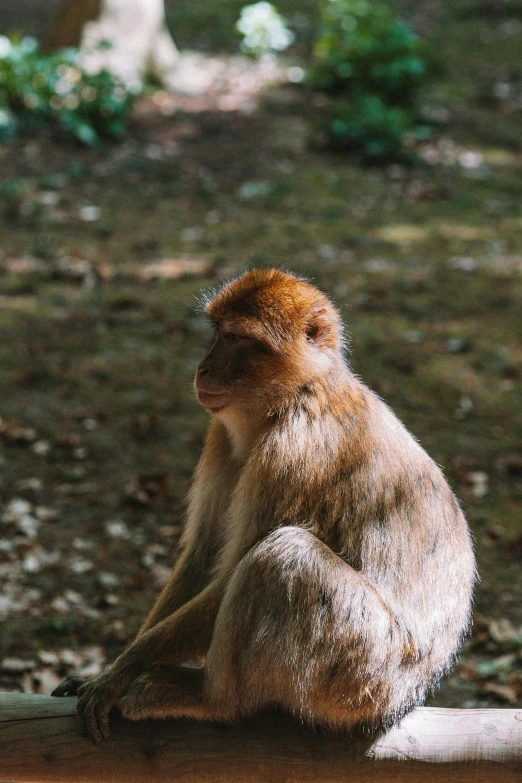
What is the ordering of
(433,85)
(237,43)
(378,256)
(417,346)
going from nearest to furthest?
1. (417,346)
2. (378,256)
3. (433,85)
4. (237,43)

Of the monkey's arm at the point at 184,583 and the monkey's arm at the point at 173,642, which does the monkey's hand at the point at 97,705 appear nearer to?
the monkey's arm at the point at 173,642

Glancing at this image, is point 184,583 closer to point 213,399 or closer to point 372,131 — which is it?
point 213,399

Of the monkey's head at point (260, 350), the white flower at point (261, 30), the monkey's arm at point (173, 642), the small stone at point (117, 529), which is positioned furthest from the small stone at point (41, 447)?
the white flower at point (261, 30)

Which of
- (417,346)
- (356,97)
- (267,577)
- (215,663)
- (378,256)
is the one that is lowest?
(215,663)

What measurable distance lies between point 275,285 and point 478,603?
10.1ft

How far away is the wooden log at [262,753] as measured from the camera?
3.09m

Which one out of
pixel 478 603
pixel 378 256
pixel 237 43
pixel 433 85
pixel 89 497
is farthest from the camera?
pixel 237 43

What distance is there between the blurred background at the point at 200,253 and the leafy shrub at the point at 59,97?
32 millimetres

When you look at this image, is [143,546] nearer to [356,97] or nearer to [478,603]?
[478,603]

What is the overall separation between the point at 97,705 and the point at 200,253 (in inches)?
286

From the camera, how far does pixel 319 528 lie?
137 inches

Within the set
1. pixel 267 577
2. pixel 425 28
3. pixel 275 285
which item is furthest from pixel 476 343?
pixel 425 28

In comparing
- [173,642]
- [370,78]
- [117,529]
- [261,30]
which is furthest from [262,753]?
[261,30]

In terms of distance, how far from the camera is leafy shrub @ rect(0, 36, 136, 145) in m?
11.9
